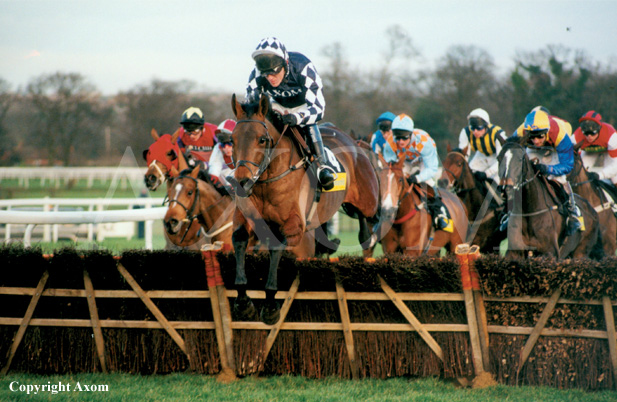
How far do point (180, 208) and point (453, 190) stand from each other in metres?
3.91

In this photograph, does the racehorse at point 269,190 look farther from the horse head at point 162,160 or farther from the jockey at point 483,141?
the jockey at point 483,141

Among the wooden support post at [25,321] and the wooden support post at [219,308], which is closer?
the wooden support post at [219,308]

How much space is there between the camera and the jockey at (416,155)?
7.13 metres

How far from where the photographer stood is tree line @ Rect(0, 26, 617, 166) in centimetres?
1694

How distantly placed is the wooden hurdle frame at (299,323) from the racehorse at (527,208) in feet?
5.76

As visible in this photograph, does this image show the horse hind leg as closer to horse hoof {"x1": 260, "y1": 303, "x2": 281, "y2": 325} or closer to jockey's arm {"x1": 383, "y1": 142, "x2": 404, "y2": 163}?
horse hoof {"x1": 260, "y1": 303, "x2": 281, "y2": 325}

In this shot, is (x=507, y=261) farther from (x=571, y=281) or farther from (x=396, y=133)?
(x=396, y=133)

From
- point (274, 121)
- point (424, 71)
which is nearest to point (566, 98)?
point (424, 71)

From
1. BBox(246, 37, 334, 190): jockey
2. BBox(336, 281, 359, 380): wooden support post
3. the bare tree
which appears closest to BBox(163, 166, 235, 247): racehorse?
BBox(246, 37, 334, 190): jockey

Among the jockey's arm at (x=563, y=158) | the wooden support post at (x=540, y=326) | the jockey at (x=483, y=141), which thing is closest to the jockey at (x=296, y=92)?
the wooden support post at (x=540, y=326)

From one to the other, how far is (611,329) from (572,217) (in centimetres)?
249

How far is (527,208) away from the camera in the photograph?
256 inches

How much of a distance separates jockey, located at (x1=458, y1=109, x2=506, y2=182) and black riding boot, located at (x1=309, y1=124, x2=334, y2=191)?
3.99m

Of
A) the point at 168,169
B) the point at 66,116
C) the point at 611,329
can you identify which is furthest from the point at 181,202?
the point at 66,116
